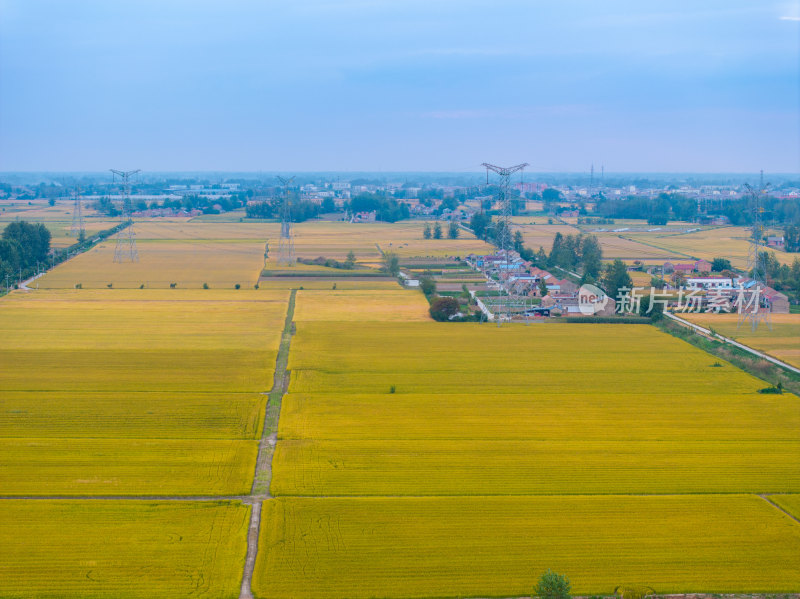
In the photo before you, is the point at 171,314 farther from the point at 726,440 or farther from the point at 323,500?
the point at 726,440

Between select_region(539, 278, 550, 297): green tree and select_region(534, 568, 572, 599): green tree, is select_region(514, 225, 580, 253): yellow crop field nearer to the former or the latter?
select_region(539, 278, 550, 297): green tree

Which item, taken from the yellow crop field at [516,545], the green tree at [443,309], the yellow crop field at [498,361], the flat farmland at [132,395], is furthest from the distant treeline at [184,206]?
the yellow crop field at [516,545]

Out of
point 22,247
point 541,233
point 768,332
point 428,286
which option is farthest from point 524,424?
point 541,233

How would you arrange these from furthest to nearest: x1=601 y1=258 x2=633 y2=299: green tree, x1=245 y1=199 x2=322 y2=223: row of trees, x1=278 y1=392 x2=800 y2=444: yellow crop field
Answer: x1=245 y1=199 x2=322 y2=223: row of trees, x1=601 y1=258 x2=633 y2=299: green tree, x1=278 y1=392 x2=800 y2=444: yellow crop field

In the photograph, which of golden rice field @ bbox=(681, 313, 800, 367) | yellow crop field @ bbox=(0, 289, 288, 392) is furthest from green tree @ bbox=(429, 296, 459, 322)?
golden rice field @ bbox=(681, 313, 800, 367)

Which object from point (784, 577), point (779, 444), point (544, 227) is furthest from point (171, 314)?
point (544, 227)
